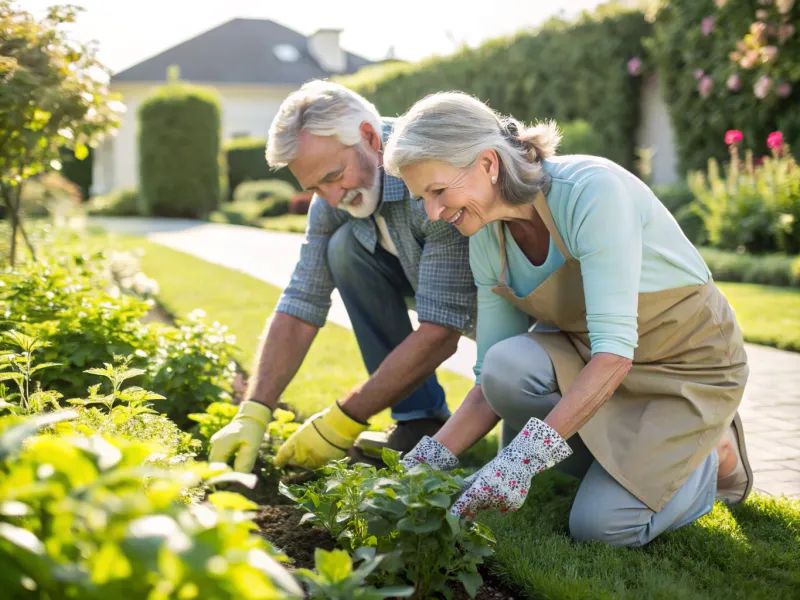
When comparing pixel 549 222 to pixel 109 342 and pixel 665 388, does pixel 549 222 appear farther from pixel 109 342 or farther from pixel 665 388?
pixel 109 342

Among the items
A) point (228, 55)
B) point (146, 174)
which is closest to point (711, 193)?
point (146, 174)

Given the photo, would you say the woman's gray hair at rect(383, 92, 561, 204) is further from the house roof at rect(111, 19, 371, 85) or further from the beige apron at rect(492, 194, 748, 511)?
the house roof at rect(111, 19, 371, 85)

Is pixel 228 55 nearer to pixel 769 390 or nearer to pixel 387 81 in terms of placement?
pixel 387 81

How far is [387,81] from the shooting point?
1596cm

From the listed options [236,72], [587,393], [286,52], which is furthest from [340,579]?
[286,52]

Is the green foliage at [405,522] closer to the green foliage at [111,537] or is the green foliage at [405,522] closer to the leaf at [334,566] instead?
the leaf at [334,566]

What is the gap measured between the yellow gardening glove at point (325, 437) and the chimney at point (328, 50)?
105 ft

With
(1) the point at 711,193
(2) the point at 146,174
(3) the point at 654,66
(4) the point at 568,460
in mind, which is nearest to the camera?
(4) the point at 568,460

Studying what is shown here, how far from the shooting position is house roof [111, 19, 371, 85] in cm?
3034

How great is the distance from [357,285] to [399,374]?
1.94 ft

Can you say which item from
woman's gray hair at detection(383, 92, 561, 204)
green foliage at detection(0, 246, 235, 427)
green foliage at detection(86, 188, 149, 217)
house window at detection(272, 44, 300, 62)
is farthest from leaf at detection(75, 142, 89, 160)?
house window at detection(272, 44, 300, 62)

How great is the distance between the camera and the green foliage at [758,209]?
7.33 meters

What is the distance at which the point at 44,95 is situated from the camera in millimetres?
2996

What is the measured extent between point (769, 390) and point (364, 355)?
1.91 meters
